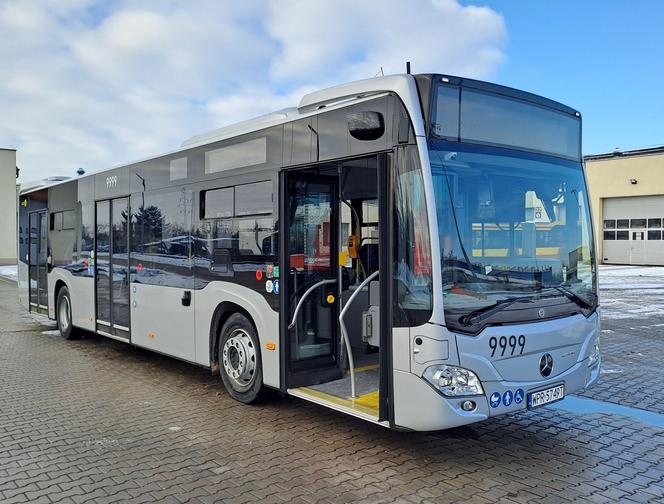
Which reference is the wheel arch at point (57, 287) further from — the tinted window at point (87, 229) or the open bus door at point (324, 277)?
the open bus door at point (324, 277)

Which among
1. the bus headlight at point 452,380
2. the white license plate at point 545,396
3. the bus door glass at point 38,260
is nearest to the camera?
the bus headlight at point 452,380

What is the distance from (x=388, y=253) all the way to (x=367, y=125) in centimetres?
105

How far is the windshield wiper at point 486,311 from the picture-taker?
428 cm

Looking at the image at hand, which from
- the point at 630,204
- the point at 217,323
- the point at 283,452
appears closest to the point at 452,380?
the point at 283,452

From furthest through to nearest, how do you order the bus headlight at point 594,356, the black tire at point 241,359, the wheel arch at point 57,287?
the wheel arch at point 57,287 < the black tire at point 241,359 < the bus headlight at point 594,356

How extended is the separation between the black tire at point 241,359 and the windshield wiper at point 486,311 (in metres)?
2.56

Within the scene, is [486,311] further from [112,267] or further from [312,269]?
[112,267]

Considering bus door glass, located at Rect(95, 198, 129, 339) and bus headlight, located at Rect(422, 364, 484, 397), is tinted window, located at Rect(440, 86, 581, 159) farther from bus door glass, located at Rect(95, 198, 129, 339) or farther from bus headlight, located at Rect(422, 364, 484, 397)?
bus door glass, located at Rect(95, 198, 129, 339)

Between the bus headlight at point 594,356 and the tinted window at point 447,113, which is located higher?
the tinted window at point 447,113

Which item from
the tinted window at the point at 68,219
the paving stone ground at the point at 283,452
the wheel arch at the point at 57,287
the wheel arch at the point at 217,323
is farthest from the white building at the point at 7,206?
the wheel arch at the point at 217,323

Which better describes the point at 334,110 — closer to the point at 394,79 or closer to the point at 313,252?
the point at 394,79

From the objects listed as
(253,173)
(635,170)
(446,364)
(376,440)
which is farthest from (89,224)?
(635,170)

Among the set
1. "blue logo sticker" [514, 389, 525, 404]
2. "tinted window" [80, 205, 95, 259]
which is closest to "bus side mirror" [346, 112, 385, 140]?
"blue logo sticker" [514, 389, 525, 404]

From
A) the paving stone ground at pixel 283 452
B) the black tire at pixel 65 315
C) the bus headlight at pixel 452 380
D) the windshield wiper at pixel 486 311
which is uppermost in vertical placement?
the windshield wiper at pixel 486 311
